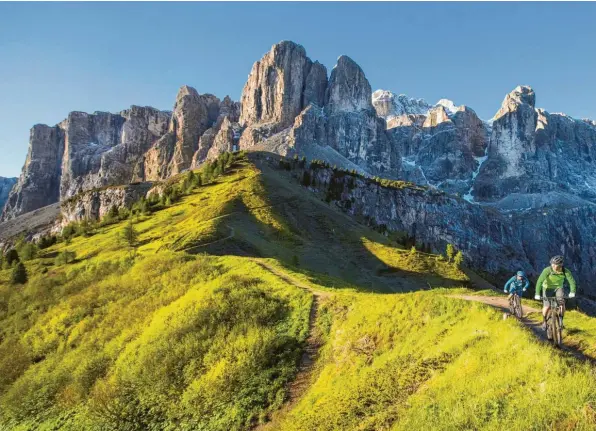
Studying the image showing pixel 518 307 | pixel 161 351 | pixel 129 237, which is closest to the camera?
pixel 518 307

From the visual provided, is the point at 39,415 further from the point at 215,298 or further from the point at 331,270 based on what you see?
the point at 331,270

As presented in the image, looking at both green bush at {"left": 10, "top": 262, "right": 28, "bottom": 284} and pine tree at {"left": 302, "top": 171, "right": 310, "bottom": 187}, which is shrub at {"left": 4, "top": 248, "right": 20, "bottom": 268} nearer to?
green bush at {"left": 10, "top": 262, "right": 28, "bottom": 284}

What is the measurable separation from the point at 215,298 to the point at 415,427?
60.0 feet

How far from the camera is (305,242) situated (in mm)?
86562

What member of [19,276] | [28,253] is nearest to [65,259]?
[19,276]

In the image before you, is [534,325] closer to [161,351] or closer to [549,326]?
[549,326]

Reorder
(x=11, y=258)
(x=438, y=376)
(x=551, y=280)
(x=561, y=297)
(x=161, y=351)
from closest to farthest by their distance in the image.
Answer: (x=438, y=376) → (x=561, y=297) → (x=551, y=280) → (x=161, y=351) → (x=11, y=258)

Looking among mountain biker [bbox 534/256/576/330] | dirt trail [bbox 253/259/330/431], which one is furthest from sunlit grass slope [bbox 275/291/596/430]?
mountain biker [bbox 534/256/576/330]

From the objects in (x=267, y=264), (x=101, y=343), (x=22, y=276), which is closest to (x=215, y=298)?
(x=101, y=343)

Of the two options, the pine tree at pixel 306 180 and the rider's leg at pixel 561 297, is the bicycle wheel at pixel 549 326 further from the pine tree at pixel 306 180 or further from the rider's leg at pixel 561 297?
the pine tree at pixel 306 180

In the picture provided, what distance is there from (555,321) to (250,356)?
13.5 meters

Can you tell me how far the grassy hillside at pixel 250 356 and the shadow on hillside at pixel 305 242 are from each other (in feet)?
74.1

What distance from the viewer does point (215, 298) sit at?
95.6 feet

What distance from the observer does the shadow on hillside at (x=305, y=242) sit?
65312 mm
